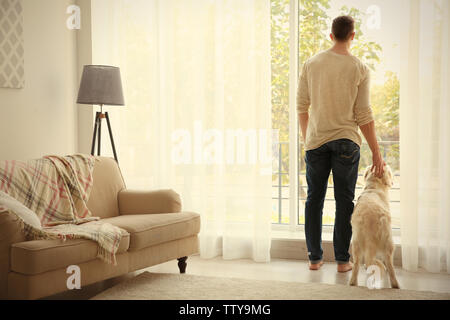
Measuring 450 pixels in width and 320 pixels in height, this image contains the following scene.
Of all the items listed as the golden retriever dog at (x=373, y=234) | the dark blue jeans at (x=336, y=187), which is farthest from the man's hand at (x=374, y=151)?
the golden retriever dog at (x=373, y=234)

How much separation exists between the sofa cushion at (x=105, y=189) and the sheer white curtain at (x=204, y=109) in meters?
0.55

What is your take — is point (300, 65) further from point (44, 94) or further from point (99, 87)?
point (44, 94)

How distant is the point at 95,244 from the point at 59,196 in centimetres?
63

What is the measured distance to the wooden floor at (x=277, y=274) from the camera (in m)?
3.04

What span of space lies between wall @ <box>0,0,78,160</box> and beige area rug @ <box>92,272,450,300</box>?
4.89 ft

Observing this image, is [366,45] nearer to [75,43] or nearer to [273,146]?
[273,146]

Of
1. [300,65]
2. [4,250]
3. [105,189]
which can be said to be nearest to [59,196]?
[105,189]

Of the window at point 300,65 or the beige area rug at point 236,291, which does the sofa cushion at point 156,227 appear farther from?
the window at point 300,65

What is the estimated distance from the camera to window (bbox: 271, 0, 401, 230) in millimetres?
3824

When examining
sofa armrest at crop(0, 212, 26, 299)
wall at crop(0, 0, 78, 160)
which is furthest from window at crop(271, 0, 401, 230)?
sofa armrest at crop(0, 212, 26, 299)
